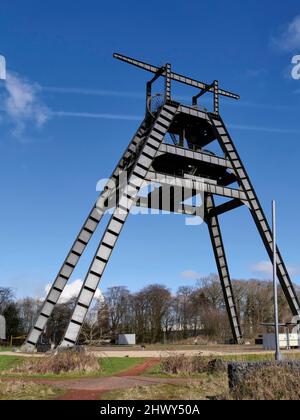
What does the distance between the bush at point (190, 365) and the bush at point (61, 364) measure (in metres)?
2.61

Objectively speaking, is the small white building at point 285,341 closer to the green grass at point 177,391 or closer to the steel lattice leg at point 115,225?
the steel lattice leg at point 115,225

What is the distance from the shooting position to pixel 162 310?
86.1m

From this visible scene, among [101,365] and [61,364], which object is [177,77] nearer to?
[101,365]

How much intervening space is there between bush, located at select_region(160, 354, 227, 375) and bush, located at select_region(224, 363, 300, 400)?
5359 millimetres

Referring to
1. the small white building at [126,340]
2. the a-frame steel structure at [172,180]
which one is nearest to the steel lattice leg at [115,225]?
the a-frame steel structure at [172,180]

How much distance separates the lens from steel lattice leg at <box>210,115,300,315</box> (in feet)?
103

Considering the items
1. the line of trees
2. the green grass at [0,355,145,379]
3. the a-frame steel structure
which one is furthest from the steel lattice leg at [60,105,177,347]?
the line of trees

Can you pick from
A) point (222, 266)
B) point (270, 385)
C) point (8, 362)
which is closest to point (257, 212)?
point (222, 266)

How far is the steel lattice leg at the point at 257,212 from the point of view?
3127 cm

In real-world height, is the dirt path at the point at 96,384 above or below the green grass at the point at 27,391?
below

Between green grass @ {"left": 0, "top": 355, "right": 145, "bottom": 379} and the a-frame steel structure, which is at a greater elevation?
the a-frame steel structure

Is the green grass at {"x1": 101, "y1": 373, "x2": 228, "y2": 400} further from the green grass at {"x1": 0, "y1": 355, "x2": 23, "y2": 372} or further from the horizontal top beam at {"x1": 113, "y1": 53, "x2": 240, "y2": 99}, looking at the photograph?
the horizontal top beam at {"x1": 113, "y1": 53, "x2": 240, "y2": 99}

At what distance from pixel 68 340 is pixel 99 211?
30.7 feet

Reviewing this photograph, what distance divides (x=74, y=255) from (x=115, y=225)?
3.96 metres
